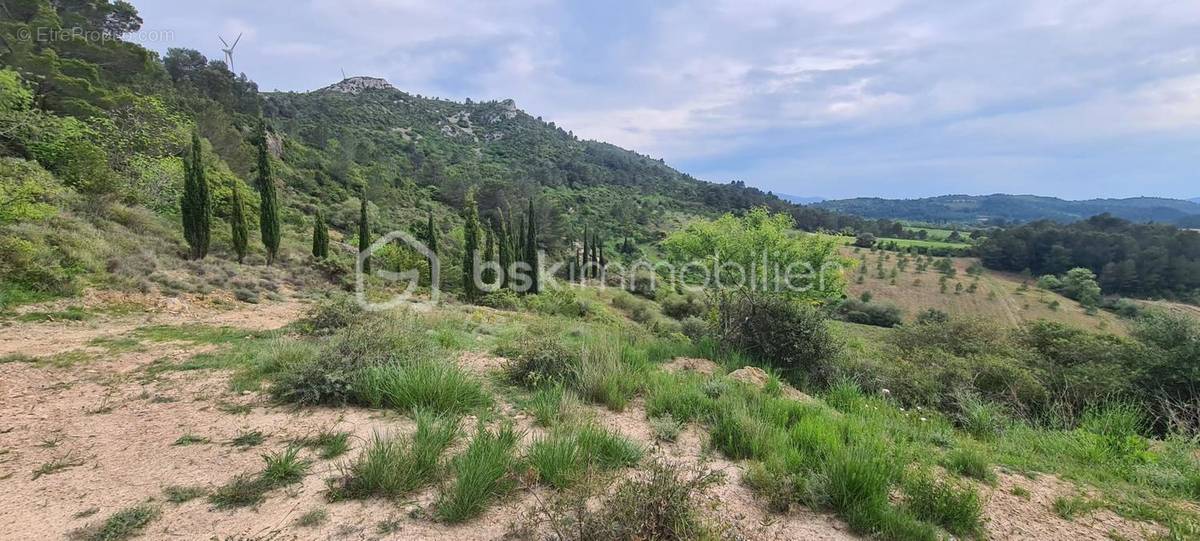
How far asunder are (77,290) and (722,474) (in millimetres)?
14253

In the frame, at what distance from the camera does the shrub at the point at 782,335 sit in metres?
9.60

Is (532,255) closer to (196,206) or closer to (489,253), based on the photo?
(489,253)

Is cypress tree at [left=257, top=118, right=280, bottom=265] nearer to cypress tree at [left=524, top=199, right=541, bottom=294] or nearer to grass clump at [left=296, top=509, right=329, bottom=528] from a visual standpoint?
cypress tree at [left=524, top=199, right=541, bottom=294]

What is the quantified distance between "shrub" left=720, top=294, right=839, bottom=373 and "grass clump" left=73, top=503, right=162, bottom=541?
884 cm

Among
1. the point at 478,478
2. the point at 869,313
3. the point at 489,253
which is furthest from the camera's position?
the point at 869,313

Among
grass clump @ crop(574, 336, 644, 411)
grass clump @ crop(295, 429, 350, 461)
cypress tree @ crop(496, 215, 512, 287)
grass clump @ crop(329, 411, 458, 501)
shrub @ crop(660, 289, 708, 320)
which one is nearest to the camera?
grass clump @ crop(329, 411, 458, 501)

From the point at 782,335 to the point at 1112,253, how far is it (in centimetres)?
7824

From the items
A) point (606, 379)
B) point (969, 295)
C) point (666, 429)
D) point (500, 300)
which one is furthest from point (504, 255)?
point (969, 295)

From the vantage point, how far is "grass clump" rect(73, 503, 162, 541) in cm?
272

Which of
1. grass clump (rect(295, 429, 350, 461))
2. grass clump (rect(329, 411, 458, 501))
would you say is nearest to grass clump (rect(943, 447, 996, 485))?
grass clump (rect(329, 411, 458, 501))

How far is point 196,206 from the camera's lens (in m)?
17.8

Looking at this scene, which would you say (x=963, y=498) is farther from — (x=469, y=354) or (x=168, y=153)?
(x=168, y=153)

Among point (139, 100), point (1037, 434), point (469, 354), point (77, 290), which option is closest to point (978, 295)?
point (1037, 434)

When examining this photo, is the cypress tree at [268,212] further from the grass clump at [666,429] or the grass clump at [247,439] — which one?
the grass clump at [666,429]
